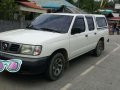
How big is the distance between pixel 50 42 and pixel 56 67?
0.82 m

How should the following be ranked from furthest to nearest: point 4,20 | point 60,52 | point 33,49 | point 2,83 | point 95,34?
point 4,20 < point 95,34 < point 60,52 < point 2,83 < point 33,49

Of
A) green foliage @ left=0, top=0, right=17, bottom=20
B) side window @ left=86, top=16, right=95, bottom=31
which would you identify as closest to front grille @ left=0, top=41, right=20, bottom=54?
side window @ left=86, top=16, right=95, bottom=31

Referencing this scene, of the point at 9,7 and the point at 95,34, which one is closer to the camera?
the point at 95,34

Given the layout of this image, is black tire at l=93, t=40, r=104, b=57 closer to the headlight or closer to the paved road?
the paved road

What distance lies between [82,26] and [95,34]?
127 cm

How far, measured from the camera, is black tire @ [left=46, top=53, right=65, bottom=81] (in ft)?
18.7

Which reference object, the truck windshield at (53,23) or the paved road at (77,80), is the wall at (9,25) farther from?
the paved road at (77,80)

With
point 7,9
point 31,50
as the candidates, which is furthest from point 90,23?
point 7,9

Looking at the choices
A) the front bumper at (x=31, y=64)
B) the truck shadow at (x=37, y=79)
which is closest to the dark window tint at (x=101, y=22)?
the truck shadow at (x=37, y=79)

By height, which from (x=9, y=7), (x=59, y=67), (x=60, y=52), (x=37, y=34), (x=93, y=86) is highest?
(x=9, y=7)

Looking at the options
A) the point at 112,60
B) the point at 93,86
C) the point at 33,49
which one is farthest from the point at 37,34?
the point at 112,60

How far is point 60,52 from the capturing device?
617 centimetres

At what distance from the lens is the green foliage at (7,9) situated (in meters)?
12.9

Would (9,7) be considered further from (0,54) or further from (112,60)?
(0,54)
